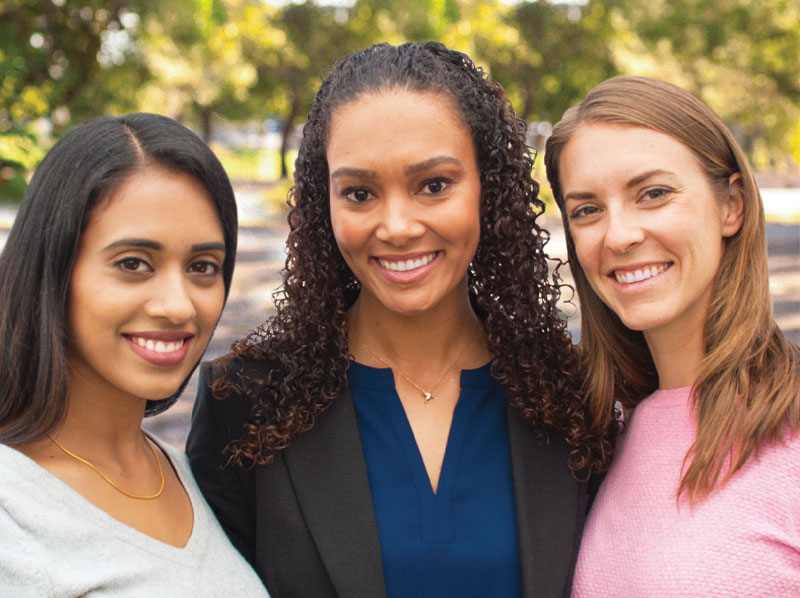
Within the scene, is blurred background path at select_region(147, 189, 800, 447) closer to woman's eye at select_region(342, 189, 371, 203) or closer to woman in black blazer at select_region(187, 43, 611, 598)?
woman in black blazer at select_region(187, 43, 611, 598)

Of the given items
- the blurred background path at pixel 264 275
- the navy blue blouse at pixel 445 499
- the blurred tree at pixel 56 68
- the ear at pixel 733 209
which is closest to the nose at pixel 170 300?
the navy blue blouse at pixel 445 499

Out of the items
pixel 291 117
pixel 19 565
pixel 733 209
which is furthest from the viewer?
pixel 291 117

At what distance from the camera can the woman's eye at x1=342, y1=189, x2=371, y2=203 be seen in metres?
2.16

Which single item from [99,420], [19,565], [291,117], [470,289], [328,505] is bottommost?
[19,565]

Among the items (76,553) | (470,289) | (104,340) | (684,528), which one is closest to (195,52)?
(470,289)

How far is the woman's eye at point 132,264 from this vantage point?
1.85 m

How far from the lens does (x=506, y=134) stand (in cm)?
235

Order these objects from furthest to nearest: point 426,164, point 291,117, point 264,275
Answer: point 291,117, point 264,275, point 426,164

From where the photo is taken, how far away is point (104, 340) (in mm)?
1872

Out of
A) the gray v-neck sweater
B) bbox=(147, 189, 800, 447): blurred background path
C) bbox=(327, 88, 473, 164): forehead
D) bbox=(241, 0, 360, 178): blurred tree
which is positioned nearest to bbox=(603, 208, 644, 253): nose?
bbox=(327, 88, 473, 164): forehead

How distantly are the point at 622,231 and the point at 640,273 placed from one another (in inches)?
5.1

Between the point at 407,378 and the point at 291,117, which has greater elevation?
the point at 291,117

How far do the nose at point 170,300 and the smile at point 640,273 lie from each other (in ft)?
3.67

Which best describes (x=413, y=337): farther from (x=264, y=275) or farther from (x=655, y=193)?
(x=264, y=275)
